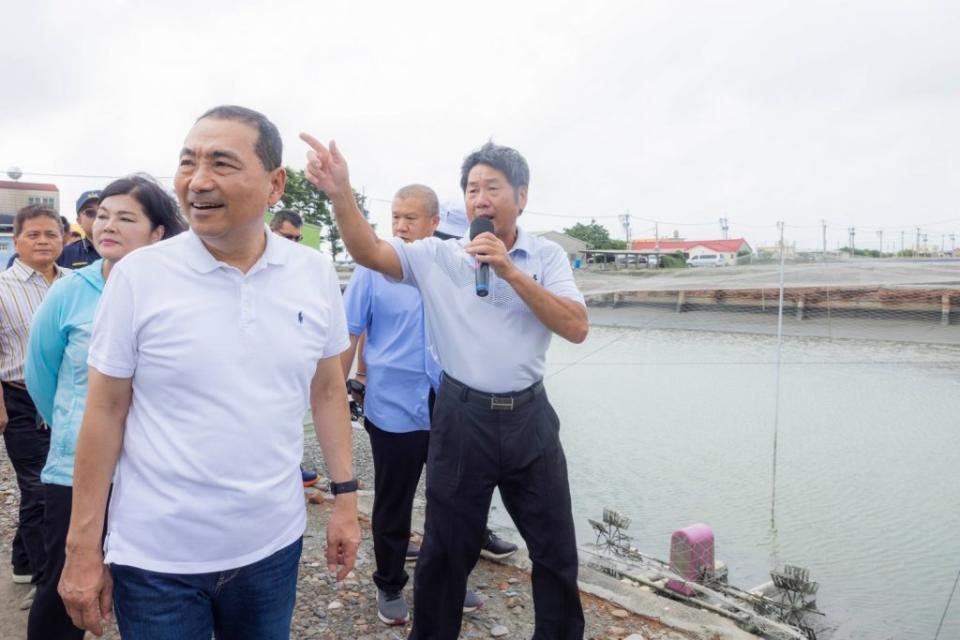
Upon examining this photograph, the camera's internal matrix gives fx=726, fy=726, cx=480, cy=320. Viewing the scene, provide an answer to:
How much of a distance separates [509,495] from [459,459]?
237mm

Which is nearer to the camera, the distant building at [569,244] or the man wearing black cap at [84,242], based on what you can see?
the man wearing black cap at [84,242]

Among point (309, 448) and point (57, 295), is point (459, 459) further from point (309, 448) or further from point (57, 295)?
point (309, 448)

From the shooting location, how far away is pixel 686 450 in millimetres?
6387

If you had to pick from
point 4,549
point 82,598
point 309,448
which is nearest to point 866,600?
point 309,448

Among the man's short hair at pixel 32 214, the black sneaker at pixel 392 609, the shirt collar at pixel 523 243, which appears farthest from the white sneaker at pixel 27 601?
the shirt collar at pixel 523 243

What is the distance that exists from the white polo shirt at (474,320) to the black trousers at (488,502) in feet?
0.28

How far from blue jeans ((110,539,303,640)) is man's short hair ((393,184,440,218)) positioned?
1.88m

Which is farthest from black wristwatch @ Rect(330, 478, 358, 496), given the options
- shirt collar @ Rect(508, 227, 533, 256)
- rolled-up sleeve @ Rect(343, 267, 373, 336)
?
rolled-up sleeve @ Rect(343, 267, 373, 336)

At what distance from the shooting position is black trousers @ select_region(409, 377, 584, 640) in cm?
237

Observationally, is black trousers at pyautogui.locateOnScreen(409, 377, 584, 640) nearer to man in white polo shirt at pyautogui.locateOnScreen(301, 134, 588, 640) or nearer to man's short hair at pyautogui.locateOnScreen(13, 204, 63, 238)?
man in white polo shirt at pyautogui.locateOnScreen(301, 134, 588, 640)

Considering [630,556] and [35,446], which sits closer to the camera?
[35,446]

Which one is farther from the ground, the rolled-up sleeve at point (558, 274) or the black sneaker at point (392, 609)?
the rolled-up sleeve at point (558, 274)

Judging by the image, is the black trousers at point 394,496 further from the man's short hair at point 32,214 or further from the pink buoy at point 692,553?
the man's short hair at point 32,214

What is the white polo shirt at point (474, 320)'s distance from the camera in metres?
2.38
